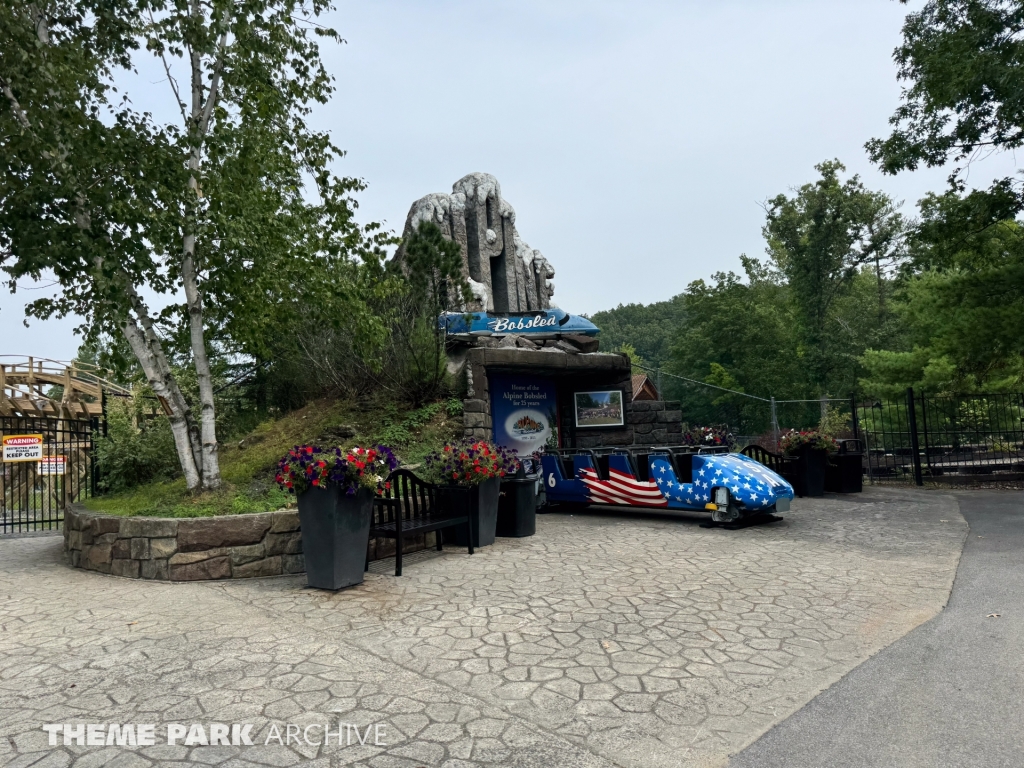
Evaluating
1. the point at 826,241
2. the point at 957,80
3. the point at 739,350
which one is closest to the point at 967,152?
the point at 957,80

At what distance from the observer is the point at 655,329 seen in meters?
74.1

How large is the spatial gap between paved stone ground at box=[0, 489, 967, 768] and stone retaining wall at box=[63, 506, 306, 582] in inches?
9.1

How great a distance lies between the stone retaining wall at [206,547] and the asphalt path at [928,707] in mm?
4769

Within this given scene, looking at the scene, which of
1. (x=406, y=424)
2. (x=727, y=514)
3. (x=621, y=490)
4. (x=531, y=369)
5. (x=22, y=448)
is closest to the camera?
(x=727, y=514)

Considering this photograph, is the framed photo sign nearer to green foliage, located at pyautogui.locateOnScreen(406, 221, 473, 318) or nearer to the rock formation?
green foliage, located at pyautogui.locateOnScreen(406, 221, 473, 318)

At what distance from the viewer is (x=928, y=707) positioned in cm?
315

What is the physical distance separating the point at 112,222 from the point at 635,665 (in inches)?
268

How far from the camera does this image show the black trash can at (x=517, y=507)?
8.03m

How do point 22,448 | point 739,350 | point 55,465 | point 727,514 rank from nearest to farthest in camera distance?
point 727,514
point 22,448
point 55,465
point 739,350

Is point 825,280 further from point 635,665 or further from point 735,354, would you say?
point 635,665

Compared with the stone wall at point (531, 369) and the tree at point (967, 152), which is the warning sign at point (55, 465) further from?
the tree at point (967, 152)

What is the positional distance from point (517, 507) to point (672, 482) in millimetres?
2244

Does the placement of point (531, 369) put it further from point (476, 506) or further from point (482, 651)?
point (482, 651)

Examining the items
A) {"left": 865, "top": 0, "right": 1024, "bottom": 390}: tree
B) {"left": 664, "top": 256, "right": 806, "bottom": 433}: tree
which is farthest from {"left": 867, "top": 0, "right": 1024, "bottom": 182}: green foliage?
{"left": 664, "top": 256, "right": 806, "bottom": 433}: tree
